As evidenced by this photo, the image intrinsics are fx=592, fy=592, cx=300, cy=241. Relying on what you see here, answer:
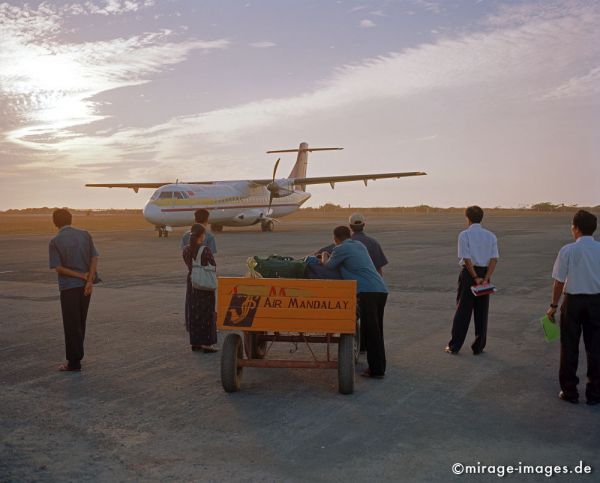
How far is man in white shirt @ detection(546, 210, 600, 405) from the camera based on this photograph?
5.62m

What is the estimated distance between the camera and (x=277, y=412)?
5.38 metres

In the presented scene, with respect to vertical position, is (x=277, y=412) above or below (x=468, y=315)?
below

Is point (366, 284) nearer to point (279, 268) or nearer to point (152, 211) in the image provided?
point (279, 268)

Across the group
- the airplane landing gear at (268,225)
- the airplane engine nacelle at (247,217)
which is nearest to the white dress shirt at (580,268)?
the airplane engine nacelle at (247,217)

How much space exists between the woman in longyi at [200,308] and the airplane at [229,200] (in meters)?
23.4

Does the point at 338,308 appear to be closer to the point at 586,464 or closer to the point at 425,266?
the point at 586,464

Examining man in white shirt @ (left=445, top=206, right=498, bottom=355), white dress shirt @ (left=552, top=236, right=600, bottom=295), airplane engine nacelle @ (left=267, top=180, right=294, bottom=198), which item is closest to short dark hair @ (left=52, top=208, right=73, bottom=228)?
man in white shirt @ (left=445, top=206, right=498, bottom=355)

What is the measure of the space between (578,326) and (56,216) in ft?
19.4

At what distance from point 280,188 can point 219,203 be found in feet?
16.3

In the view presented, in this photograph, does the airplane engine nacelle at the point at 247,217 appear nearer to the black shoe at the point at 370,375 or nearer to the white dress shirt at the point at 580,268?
the black shoe at the point at 370,375

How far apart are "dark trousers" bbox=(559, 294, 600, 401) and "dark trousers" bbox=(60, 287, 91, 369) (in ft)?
17.1

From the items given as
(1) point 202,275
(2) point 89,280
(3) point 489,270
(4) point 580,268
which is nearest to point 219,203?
(1) point 202,275

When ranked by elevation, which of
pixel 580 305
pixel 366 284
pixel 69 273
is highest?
pixel 69 273

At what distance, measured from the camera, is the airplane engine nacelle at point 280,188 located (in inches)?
1465
